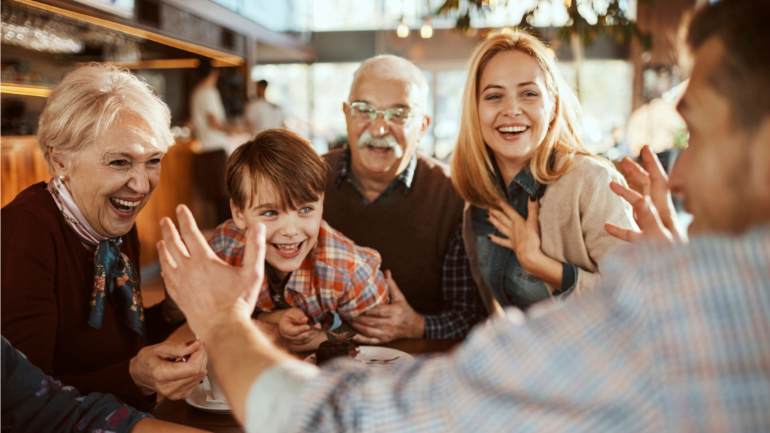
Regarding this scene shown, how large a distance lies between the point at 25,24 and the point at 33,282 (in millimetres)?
4653

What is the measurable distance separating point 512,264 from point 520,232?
23 centimetres

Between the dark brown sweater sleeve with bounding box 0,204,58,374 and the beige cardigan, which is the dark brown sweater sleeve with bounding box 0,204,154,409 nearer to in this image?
the dark brown sweater sleeve with bounding box 0,204,58,374

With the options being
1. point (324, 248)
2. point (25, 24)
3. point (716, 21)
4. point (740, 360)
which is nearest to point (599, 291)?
point (740, 360)

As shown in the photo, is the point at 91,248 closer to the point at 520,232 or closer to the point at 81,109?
the point at 81,109

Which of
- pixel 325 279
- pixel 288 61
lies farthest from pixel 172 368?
pixel 288 61

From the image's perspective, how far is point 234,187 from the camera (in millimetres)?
1850

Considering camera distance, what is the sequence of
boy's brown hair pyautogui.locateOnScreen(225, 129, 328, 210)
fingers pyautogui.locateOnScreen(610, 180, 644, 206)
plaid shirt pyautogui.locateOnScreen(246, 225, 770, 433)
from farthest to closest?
boy's brown hair pyautogui.locateOnScreen(225, 129, 328, 210) → fingers pyautogui.locateOnScreen(610, 180, 644, 206) → plaid shirt pyautogui.locateOnScreen(246, 225, 770, 433)

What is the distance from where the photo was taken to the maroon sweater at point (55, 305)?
4.47 ft

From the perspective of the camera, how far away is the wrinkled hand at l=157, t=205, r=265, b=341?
3.40ft

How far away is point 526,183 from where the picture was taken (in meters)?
2.14

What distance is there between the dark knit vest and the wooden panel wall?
4.71 ft

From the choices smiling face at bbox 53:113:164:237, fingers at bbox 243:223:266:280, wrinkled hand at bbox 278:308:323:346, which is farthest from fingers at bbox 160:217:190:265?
wrinkled hand at bbox 278:308:323:346

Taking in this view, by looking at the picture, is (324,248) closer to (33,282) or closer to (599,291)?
(33,282)

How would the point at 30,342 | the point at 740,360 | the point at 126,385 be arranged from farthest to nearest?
the point at 126,385 → the point at 30,342 → the point at 740,360
